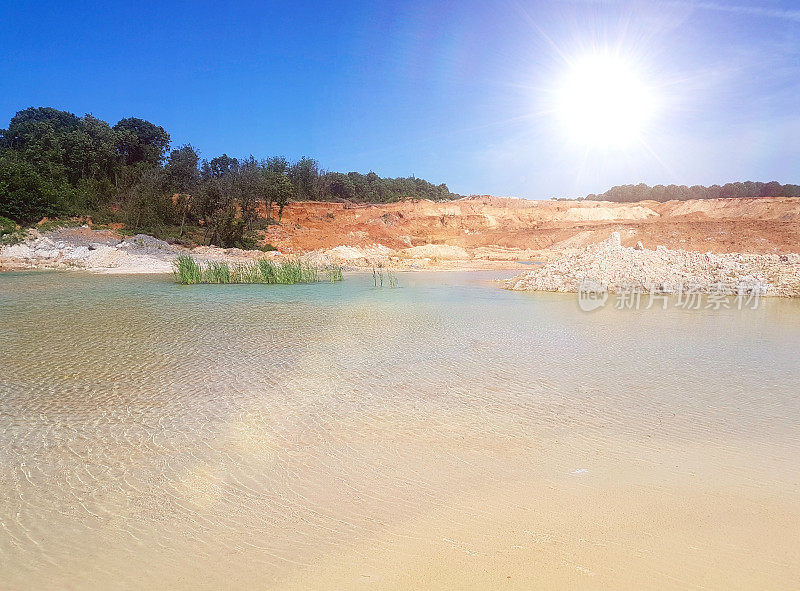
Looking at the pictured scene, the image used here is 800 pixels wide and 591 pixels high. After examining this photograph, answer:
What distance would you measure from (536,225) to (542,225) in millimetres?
448

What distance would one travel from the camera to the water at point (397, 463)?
2.20 metres

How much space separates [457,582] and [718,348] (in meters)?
5.61

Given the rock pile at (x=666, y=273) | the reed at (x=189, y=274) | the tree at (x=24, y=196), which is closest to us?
the rock pile at (x=666, y=273)

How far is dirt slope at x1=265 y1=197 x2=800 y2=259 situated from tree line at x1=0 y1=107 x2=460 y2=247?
129 inches

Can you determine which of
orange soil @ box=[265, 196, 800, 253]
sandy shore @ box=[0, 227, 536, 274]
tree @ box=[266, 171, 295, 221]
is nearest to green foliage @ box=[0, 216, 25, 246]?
sandy shore @ box=[0, 227, 536, 274]

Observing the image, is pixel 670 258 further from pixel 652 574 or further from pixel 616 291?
pixel 652 574

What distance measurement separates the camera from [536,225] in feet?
125

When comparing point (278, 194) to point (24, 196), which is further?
point (278, 194)

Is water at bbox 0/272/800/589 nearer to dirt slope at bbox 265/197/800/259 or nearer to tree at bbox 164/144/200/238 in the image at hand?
dirt slope at bbox 265/197/800/259

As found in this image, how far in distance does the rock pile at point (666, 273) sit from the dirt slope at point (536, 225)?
39.3 ft

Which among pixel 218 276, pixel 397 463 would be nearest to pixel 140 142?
pixel 218 276

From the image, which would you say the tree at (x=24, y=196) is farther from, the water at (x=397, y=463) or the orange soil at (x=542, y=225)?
the water at (x=397, y=463)

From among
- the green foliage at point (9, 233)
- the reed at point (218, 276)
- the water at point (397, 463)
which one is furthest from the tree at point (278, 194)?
the water at point (397, 463)

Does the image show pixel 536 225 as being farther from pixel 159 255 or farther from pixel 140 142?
pixel 140 142
